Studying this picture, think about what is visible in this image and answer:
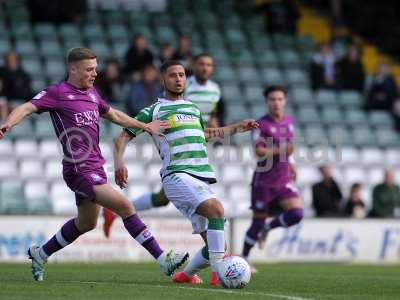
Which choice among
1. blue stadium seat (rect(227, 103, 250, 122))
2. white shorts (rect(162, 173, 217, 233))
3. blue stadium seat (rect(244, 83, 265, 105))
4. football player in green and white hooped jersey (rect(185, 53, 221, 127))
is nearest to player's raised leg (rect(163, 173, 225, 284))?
white shorts (rect(162, 173, 217, 233))

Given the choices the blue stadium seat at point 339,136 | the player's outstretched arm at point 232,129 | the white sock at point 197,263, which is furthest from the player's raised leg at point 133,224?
the blue stadium seat at point 339,136

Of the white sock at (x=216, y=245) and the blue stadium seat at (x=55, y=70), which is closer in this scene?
the white sock at (x=216, y=245)

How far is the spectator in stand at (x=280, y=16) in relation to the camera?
1017 inches

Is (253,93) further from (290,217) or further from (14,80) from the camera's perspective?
(290,217)

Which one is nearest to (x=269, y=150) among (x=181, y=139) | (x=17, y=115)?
(x=181, y=139)

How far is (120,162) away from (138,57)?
429 inches

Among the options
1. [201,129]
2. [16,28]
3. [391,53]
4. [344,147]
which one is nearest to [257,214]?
[201,129]

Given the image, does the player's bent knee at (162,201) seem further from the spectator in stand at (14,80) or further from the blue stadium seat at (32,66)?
the blue stadium seat at (32,66)

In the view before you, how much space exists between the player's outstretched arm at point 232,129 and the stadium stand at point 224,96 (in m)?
7.74

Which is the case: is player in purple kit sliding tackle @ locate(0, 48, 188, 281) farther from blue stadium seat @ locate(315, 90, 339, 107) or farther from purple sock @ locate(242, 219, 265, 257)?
blue stadium seat @ locate(315, 90, 339, 107)

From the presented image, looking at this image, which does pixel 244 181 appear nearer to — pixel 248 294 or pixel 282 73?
pixel 282 73

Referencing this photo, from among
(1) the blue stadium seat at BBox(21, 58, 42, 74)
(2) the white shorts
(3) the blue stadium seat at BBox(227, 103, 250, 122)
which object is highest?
(1) the blue stadium seat at BBox(21, 58, 42, 74)

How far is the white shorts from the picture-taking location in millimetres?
10648

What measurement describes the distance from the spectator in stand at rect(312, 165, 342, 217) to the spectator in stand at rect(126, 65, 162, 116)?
3.34 metres
